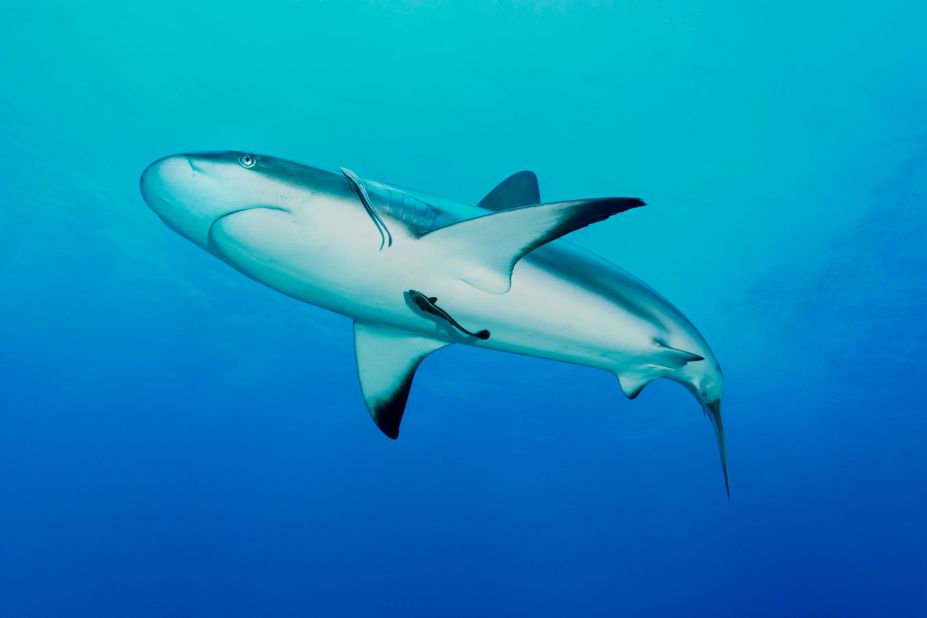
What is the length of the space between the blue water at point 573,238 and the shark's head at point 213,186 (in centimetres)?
800

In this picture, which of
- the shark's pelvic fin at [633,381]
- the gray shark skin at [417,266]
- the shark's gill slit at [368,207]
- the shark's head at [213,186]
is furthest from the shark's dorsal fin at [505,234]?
the shark's pelvic fin at [633,381]

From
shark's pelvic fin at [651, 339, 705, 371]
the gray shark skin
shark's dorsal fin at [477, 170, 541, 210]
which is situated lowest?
shark's pelvic fin at [651, 339, 705, 371]

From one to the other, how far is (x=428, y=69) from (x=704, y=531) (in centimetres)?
5212

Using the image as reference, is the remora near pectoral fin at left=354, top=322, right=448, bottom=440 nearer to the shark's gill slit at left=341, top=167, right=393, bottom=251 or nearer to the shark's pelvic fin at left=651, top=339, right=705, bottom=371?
the shark's gill slit at left=341, top=167, right=393, bottom=251

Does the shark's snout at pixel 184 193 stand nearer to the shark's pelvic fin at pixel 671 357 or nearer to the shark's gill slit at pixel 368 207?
the shark's gill slit at pixel 368 207

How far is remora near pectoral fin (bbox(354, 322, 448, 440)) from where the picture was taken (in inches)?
131

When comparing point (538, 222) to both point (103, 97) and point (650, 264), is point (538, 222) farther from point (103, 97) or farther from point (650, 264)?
point (103, 97)

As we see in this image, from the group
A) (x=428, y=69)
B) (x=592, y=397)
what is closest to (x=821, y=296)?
(x=592, y=397)

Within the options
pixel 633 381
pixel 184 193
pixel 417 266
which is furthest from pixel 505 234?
pixel 633 381

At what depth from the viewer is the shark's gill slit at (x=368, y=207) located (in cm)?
191

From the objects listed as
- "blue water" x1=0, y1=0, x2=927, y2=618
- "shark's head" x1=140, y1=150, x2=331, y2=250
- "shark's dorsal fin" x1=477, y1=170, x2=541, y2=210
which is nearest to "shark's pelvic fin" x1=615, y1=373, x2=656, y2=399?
"shark's dorsal fin" x1=477, y1=170, x2=541, y2=210

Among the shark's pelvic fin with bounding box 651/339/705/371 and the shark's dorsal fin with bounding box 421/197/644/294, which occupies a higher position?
the shark's dorsal fin with bounding box 421/197/644/294

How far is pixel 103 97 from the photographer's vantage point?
1195cm

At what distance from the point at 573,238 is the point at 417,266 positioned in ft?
35.1
